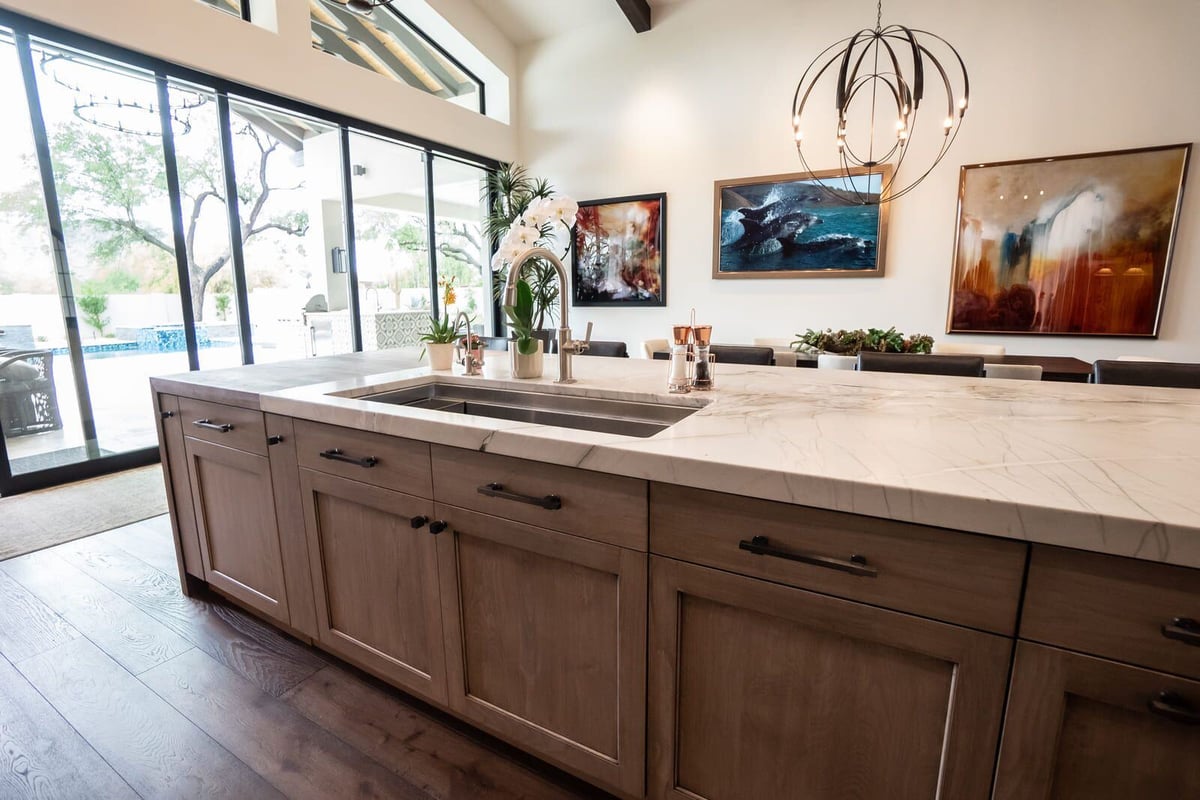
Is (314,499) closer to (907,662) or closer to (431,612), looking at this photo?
(431,612)

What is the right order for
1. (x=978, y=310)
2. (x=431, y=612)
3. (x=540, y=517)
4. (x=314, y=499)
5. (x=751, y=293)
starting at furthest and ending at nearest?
(x=751, y=293), (x=978, y=310), (x=314, y=499), (x=431, y=612), (x=540, y=517)

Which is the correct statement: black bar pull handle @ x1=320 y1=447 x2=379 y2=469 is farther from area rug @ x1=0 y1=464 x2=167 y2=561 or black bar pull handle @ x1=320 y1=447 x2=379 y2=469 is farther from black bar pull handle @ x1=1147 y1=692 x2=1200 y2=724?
area rug @ x1=0 y1=464 x2=167 y2=561

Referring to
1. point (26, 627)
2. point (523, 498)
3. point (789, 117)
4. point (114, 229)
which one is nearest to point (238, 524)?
point (26, 627)

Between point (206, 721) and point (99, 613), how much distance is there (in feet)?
3.01

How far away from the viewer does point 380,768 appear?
4.27 feet

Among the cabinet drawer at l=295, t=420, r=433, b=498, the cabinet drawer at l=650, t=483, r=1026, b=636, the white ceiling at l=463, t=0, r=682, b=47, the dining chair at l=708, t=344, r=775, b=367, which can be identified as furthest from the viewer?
the white ceiling at l=463, t=0, r=682, b=47

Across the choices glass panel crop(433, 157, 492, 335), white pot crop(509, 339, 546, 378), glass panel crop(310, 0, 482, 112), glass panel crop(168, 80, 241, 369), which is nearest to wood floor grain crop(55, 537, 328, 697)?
white pot crop(509, 339, 546, 378)

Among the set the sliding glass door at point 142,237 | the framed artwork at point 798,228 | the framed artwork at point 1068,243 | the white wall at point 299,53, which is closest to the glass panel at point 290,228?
the sliding glass door at point 142,237

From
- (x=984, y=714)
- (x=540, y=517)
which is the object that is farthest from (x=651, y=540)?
(x=984, y=714)

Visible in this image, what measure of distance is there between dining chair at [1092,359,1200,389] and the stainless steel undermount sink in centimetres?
174

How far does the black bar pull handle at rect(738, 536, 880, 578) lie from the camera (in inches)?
30.2

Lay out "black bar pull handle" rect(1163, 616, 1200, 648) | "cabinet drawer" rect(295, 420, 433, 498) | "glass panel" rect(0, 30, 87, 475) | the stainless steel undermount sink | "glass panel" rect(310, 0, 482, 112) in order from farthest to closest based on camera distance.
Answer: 1. "glass panel" rect(310, 0, 482, 112)
2. "glass panel" rect(0, 30, 87, 475)
3. the stainless steel undermount sink
4. "cabinet drawer" rect(295, 420, 433, 498)
5. "black bar pull handle" rect(1163, 616, 1200, 648)

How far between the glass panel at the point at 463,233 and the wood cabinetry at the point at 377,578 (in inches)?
167

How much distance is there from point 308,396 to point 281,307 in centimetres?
339
